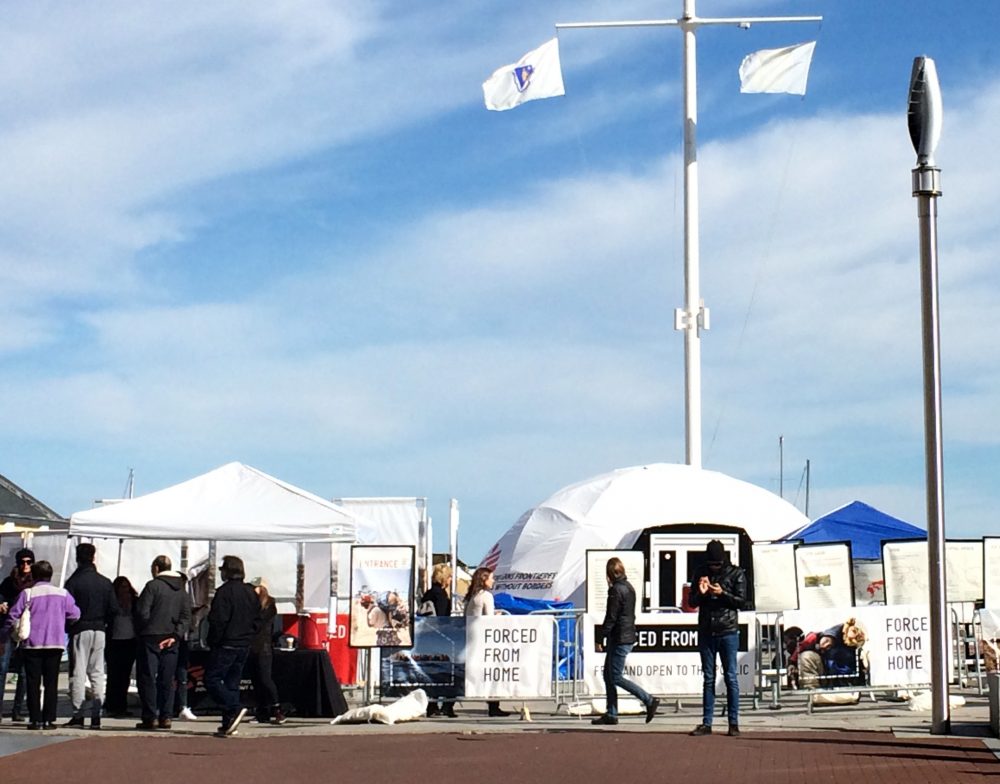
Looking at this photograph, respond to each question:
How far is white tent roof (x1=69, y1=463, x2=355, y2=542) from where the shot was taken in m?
19.2

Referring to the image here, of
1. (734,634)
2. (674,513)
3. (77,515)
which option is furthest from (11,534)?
(674,513)

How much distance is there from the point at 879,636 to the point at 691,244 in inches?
760

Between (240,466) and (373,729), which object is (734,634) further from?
(240,466)

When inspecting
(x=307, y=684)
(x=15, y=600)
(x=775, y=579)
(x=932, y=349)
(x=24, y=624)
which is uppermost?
(x=932, y=349)

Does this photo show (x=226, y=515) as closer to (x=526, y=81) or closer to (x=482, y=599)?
(x=482, y=599)

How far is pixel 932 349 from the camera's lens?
15.6 meters

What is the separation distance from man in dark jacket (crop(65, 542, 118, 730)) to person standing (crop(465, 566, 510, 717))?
411cm

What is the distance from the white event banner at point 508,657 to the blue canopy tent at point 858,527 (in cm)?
1224

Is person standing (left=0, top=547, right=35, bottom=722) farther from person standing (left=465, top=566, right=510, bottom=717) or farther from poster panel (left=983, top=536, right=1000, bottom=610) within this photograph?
poster panel (left=983, top=536, right=1000, bottom=610)

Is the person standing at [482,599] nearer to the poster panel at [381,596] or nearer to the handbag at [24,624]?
the poster panel at [381,596]

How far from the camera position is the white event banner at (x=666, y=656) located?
58.4 feet

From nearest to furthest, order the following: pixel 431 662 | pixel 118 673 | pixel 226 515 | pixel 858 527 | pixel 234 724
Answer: pixel 234 724, pixel 431 662, pixel 118 673, pixel 226 515, pixel 858 527

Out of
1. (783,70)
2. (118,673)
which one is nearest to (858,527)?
(783,70)

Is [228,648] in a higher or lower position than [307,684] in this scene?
higher
